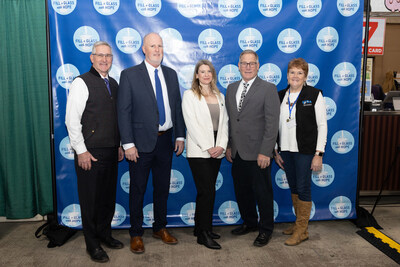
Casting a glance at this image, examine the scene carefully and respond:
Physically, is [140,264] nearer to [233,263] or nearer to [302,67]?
[233,263]

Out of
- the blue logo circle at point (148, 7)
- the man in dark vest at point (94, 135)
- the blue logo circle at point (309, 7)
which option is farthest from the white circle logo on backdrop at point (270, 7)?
the man in dark vest at point (94, 135)

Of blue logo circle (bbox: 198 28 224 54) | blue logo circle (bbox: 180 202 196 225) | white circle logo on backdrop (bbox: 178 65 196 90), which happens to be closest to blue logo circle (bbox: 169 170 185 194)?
blue logo circle (bbox: 180 202 196 225)

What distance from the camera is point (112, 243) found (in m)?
2.62

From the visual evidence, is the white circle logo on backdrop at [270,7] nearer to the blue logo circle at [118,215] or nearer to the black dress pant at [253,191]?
the black dress pant at [253,191]

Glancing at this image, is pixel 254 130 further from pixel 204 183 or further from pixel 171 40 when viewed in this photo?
pixel 171 40

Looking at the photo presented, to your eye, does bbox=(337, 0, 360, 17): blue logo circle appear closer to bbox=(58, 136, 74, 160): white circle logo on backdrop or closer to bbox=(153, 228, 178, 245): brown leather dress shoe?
bbox=(153, 228, 178, 245): brown leather dress shoe

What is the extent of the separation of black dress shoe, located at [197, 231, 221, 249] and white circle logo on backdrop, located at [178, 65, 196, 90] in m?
A: 1.34

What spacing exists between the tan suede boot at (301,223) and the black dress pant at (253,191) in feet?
0.68

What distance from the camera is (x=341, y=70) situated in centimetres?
298

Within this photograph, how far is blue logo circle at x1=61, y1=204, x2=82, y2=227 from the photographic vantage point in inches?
116

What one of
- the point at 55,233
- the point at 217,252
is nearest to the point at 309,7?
the point at 217,252

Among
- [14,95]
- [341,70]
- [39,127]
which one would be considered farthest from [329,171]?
[14,95]

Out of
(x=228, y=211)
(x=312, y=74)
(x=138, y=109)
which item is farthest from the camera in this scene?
(x=228, y=211)

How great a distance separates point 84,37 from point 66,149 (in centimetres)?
103
